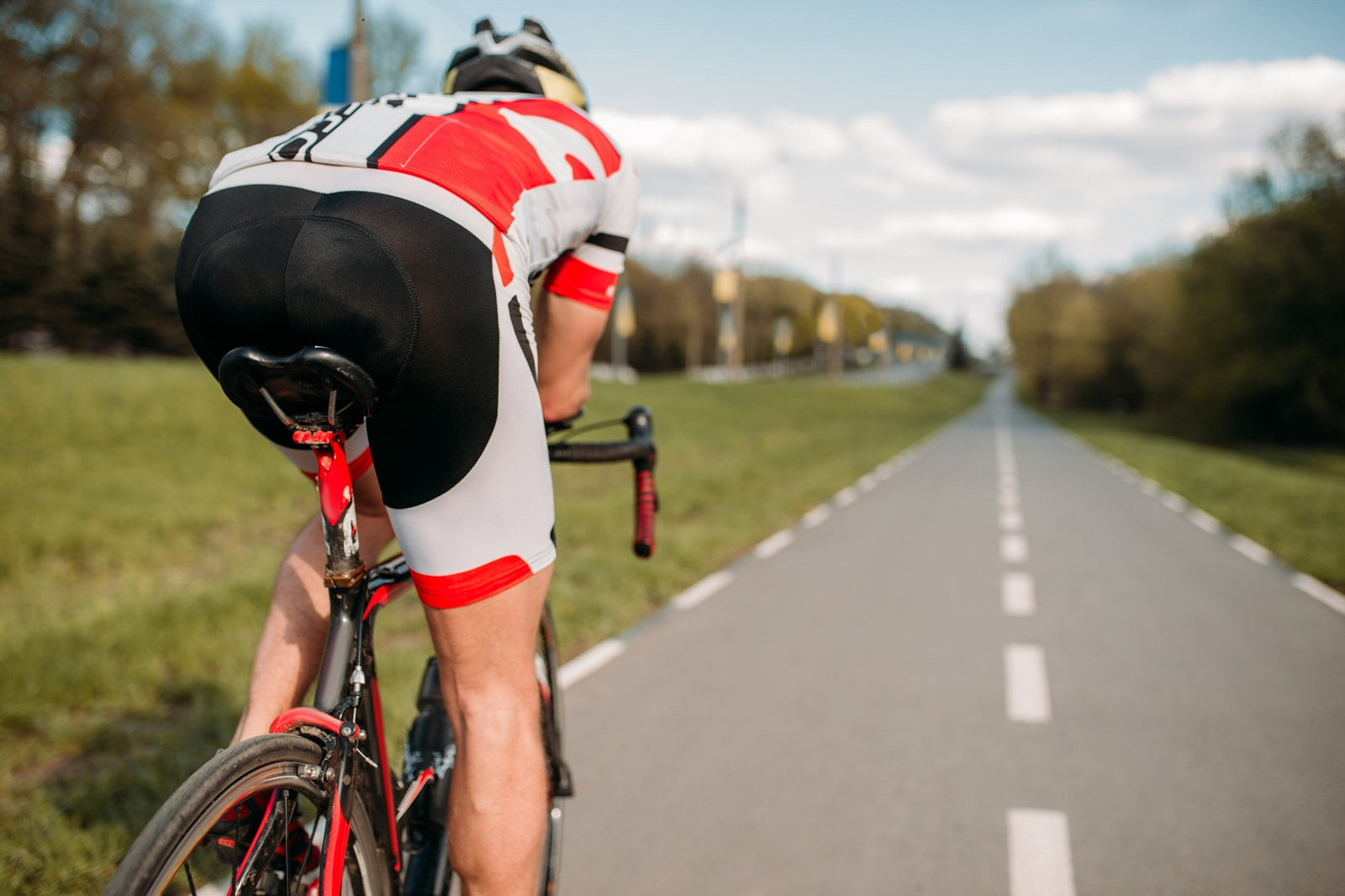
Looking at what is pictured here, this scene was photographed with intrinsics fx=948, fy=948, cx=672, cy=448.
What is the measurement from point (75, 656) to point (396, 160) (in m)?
3.67

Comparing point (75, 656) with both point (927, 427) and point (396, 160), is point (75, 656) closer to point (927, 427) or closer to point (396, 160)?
point (396, 160)

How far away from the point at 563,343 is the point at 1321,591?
6.77 meters

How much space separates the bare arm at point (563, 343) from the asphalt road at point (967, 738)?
56.7 inches

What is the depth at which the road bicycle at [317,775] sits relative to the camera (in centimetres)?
117

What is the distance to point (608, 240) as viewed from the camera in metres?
1.83

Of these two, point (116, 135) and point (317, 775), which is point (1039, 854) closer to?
point (317, 775)

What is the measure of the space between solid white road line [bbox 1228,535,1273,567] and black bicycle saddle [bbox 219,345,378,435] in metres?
8.16

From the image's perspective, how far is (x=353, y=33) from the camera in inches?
398

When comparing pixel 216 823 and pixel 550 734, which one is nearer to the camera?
pixel 216 823

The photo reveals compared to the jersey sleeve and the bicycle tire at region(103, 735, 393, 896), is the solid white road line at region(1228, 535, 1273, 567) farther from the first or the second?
the bicycle tire at region(103, 735, 393, 896)

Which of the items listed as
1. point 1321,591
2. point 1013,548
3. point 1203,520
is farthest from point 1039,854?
point 1203,520

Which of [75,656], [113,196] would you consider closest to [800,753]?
[75,656]

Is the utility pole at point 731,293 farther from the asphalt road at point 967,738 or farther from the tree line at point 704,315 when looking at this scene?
the asphalt road at point 967,738

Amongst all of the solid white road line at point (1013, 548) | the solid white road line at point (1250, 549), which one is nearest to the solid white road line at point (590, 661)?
the solid white road line at point (1013, 548)
